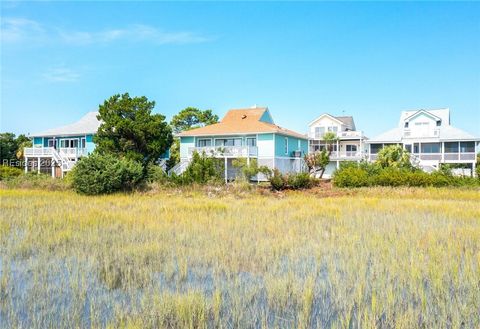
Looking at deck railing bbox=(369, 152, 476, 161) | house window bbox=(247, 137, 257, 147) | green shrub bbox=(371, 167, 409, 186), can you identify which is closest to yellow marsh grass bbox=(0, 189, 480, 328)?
green shrub bbox=(371, 167, 409, 186)

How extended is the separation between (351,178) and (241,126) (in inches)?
454

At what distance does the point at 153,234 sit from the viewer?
9.39 m

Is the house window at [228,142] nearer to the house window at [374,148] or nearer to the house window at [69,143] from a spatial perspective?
the house window at [69,143]

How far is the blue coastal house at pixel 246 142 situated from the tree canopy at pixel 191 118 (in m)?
11.3

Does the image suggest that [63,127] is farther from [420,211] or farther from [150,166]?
[420,211]

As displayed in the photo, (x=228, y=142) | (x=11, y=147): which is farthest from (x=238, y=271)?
(x=11, y=147)

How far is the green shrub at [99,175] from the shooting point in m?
20.1

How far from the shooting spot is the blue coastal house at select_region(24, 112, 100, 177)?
32219 millimetres

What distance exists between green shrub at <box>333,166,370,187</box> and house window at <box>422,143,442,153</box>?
15.9m

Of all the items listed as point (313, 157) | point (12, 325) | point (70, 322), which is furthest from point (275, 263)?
point (313, 157)

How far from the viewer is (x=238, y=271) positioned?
253 inches

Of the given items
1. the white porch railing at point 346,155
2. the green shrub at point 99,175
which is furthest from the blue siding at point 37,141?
the white porch railing at point 346,155

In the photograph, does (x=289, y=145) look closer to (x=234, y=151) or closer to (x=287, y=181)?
(x=234, y=151)

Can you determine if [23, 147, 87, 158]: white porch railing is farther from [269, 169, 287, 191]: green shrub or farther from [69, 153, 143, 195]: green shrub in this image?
[269, 169, 287, 191]: green shrub
